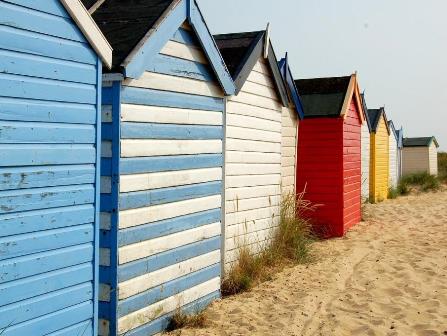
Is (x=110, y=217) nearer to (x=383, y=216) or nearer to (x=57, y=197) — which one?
(x=57, y=197)

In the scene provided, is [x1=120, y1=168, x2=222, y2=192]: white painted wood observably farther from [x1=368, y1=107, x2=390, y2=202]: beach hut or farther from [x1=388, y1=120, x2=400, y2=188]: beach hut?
[x1=388, y1=120, x2=400, y2=188]: beach hut

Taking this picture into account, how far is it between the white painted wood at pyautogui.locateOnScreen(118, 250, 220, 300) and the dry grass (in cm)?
70

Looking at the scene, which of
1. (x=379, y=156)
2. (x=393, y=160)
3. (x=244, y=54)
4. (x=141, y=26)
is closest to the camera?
(x=141, y=26)

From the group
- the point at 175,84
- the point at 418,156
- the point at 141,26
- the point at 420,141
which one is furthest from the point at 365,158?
the point at 420,141

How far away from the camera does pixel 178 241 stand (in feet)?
17.9

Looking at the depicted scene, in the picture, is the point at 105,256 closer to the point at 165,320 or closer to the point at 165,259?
the point at 165,259

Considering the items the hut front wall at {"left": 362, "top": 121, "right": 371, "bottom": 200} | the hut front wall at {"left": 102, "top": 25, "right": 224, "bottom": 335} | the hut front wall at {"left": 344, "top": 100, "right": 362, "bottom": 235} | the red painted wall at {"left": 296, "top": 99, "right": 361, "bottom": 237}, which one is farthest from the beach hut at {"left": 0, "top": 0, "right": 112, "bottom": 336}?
the hut front wall at {"left": 362, "top": 121, "right": 371, "bottom": 200}

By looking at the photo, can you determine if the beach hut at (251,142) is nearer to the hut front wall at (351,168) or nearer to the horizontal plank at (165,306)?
the horizontal plank at (165,306)

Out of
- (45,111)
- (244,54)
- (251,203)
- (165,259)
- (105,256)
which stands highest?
(244,54)

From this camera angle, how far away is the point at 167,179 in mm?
5246

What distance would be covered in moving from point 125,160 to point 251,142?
3292mm

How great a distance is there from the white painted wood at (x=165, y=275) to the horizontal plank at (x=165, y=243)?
20 cm

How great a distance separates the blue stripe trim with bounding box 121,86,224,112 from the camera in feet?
15.3

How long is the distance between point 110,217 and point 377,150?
15.6 metres
